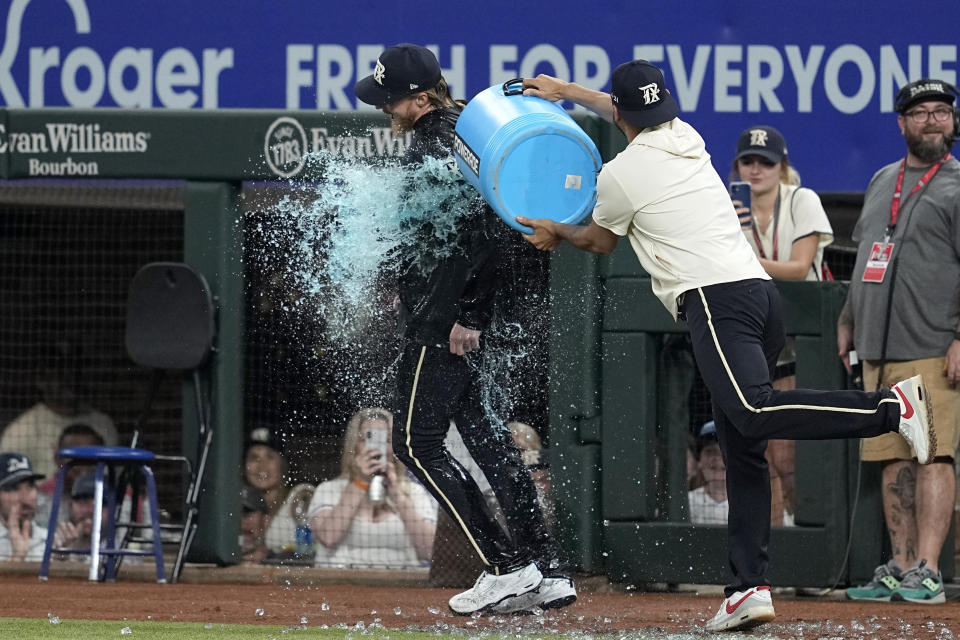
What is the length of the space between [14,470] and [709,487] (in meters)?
3.29

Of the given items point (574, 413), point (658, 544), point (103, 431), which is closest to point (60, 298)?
point (103, 431)

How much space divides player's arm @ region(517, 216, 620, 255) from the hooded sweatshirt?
97 millimetres

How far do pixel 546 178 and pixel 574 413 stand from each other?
179cm

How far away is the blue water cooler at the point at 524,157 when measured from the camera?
Result: 5227mm

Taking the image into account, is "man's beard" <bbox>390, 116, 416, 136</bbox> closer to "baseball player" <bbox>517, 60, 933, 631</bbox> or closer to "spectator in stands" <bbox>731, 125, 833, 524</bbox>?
"baseball player" <bbox>517, 60, 933, 631</bbox>

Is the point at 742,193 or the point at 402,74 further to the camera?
the point at 742,193

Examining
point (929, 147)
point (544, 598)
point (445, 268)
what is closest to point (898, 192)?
point (929, 147)

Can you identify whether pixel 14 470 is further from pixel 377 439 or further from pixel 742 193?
pixel 742 193

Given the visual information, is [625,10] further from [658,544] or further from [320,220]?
[658,544]

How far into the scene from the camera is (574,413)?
6.89 metres

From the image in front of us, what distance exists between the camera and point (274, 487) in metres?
7.38

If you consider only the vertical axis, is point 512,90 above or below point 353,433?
above

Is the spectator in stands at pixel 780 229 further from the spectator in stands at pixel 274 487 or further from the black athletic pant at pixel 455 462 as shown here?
the spectator in stands at pixel 274 487

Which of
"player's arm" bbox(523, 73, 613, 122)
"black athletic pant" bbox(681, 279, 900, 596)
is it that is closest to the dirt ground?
"black athletic pant" bbox(681, 279, 900, 596)
